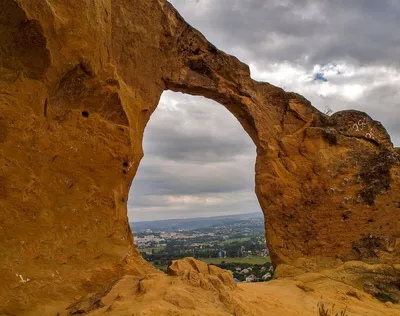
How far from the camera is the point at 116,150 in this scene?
9273 millimetres

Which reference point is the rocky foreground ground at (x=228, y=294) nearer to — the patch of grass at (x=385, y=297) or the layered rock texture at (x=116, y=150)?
the patch of grass at (x=385, y=297)

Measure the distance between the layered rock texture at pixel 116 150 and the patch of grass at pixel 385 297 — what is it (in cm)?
150

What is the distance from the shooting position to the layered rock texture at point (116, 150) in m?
7.32

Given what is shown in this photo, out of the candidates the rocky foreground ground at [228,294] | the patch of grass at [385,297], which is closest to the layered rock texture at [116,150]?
the rocky foreground ground at [228,294]

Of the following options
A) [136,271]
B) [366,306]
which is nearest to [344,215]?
[366,306]

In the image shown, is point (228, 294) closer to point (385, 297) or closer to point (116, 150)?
point (116, 150)

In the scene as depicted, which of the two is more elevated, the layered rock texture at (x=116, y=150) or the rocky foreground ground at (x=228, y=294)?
the layered rock texture at (x=116, y=150)

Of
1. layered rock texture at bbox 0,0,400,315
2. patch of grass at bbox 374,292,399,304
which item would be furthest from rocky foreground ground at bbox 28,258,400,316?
layered rock texture at bbox 0,0,400,315

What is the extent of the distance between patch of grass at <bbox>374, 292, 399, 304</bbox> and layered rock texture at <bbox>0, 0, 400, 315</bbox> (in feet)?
4.93

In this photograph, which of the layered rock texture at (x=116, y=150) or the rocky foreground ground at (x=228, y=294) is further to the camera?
the layered rock texture at (x=116, y=150)

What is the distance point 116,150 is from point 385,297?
971cm

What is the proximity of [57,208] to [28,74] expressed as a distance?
316 centimetres

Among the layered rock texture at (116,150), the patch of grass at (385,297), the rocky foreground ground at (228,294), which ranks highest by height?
the layered rock texture at (116,150)

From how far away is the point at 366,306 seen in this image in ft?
32.5
